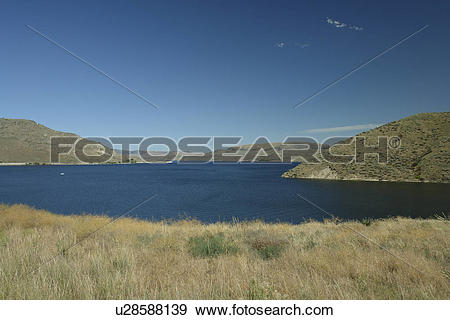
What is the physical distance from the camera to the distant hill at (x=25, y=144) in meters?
129

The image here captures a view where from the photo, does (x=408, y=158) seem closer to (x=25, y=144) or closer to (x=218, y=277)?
(x=218, y=277)

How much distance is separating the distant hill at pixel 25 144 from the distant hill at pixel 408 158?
133 meters

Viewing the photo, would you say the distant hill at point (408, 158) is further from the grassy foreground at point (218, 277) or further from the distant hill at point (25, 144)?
the distant hill at point (25, 144)

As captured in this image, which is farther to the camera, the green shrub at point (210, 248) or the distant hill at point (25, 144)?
the distant hill at point (25, 144)

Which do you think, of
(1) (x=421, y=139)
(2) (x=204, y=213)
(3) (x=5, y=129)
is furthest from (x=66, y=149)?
(1) (x=421, y=139)

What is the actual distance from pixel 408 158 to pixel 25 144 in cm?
18174

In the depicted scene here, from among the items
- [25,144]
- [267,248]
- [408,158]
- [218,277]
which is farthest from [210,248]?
[25,144]

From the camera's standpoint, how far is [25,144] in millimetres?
142750

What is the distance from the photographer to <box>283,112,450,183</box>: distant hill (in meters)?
47.7

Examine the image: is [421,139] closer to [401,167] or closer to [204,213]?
[401,167]

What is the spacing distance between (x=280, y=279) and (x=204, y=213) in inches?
793

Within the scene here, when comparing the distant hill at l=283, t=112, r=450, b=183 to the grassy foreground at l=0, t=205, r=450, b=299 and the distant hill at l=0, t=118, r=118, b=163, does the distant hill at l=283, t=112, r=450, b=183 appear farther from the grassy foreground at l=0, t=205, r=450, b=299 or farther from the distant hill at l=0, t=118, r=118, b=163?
the distant hill at l=0, t=118, r=118, b=163

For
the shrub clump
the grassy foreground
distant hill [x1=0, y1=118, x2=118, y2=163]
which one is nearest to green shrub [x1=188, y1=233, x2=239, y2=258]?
the grassy foreground

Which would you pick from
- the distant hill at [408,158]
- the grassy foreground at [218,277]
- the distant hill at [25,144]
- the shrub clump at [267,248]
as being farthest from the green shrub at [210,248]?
the distant hill at [25,144]
